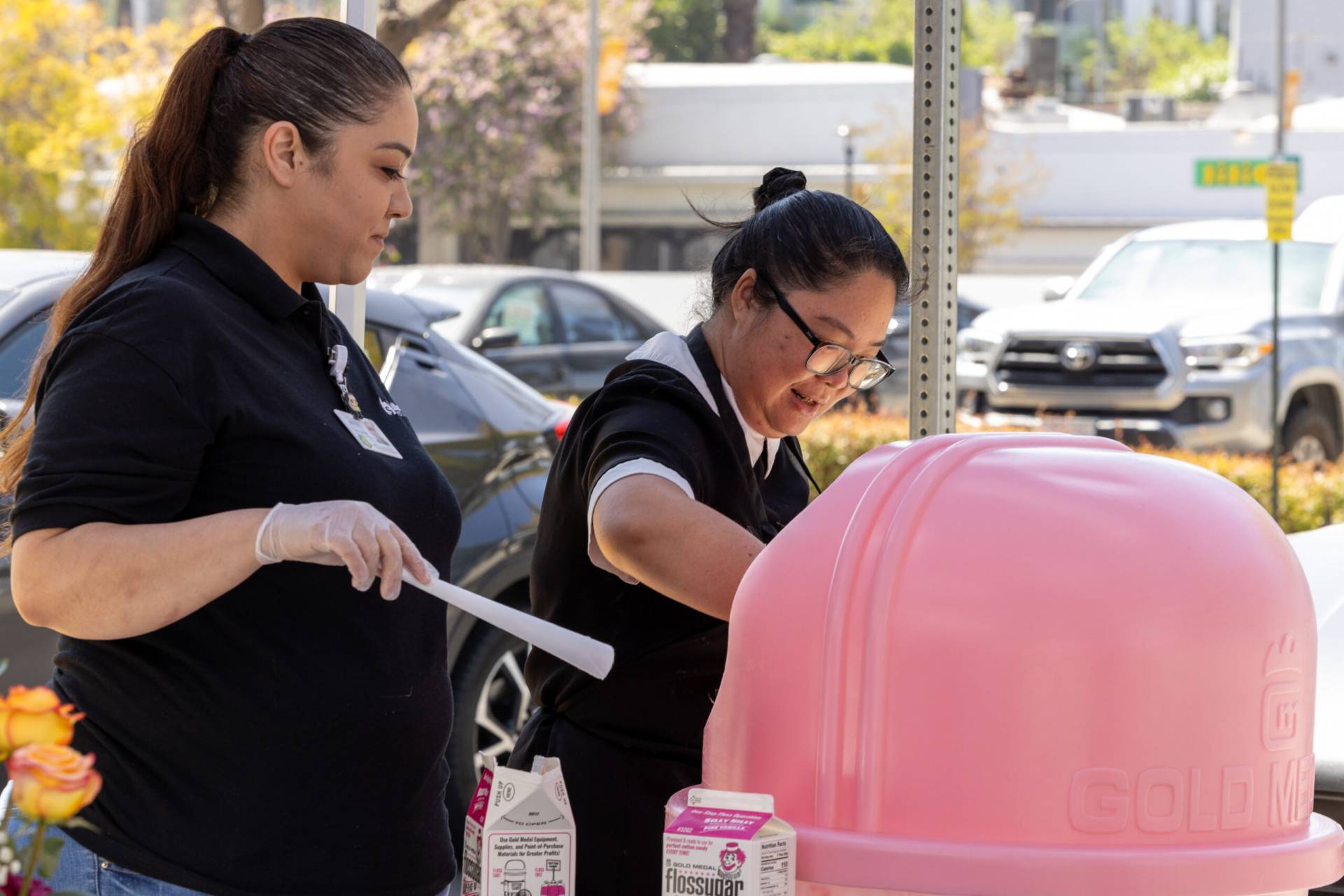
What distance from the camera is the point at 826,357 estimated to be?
2018 millimetres

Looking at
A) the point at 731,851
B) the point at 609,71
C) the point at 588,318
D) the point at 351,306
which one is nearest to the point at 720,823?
the point at 731,851

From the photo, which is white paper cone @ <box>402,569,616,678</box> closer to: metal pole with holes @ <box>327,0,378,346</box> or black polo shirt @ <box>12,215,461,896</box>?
black polo shirt @ <box>12,215,461,896</box>

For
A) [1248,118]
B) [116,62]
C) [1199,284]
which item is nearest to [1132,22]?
[1248,118]

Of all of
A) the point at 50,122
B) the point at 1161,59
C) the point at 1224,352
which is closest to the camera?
the point at 1224,352

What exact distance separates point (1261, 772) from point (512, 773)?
0.62 metres

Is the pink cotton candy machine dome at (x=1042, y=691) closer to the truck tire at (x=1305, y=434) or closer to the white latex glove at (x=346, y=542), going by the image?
the white latex glove at (x=346, y=542)

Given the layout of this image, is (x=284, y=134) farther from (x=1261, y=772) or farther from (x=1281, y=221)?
(x=1281, y=221)

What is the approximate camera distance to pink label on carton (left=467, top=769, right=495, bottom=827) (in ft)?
4.78

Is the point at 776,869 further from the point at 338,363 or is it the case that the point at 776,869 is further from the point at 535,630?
the point at 338,363

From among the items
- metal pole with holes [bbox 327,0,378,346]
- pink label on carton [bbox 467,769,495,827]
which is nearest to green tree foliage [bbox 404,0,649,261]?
metal pole with holes [bbox 327,0,378,346]

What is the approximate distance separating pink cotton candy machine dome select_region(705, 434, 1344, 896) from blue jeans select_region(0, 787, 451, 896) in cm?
67

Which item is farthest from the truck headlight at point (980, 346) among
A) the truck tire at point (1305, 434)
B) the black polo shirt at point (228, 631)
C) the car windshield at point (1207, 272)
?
the black polo shirt at point (228, 631)

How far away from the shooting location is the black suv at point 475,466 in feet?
15.4

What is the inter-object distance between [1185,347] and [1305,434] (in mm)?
1077
